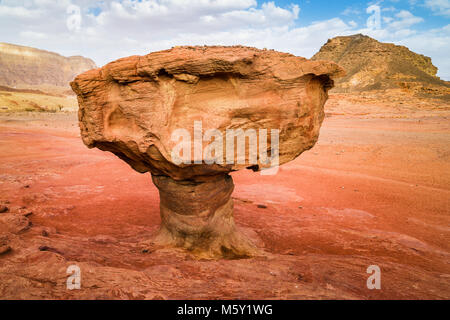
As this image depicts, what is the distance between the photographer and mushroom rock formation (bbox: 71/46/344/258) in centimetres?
359

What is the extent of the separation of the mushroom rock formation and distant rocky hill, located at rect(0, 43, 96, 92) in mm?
107362

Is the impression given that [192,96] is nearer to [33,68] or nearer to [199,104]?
→ [199,104]

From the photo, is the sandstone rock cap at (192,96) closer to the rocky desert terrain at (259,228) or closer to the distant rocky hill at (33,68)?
the rocky desert terrain at (259,228)

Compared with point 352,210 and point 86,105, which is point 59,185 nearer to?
point 86,105

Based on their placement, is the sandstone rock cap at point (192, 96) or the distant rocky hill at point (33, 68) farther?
the distant rocky hill at point (33, 68)

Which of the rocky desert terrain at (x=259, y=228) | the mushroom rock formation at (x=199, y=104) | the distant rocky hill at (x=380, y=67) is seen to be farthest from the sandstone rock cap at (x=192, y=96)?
the distant rocky hill at (x=380, y=67)

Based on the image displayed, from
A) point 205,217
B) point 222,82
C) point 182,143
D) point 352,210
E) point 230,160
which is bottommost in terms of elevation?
point 352,210

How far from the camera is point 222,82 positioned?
3.71m

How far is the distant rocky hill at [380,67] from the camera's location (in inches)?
1645

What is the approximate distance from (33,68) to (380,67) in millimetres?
130888

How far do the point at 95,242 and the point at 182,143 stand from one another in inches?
114

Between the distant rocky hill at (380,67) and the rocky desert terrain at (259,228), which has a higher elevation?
the distant rocky hill at (380,67)

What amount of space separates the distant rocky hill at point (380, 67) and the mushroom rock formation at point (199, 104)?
43.2 m
